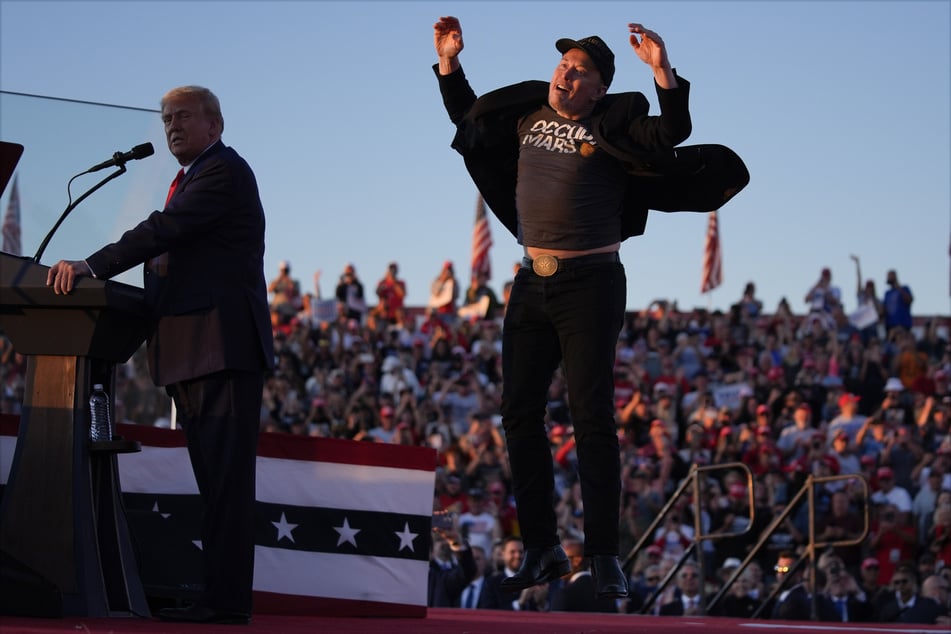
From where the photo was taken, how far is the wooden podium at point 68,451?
16.4ft

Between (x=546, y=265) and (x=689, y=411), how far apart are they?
39.3ft

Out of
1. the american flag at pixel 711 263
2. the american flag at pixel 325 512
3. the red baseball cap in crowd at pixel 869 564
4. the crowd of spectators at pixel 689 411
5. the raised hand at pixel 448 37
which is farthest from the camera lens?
the american flag at pixel 711 263

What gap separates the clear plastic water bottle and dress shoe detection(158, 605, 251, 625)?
65cm

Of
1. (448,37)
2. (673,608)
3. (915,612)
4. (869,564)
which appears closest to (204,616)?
(448,37)

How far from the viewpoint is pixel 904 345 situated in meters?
19.0

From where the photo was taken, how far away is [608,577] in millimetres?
5211

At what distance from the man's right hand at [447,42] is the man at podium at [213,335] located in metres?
0.85

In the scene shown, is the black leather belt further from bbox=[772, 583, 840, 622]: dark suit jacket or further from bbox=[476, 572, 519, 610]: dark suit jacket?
bbox=[772, 583, 840, 622]: dark suit jacket

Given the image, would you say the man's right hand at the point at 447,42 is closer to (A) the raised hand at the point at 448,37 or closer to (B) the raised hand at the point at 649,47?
(A) the raised hand at the point at 448,37

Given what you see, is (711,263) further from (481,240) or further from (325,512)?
(325,512)

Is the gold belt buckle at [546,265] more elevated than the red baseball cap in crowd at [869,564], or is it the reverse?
the gold belt buckle at [546,265]

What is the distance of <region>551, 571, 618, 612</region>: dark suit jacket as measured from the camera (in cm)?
1091

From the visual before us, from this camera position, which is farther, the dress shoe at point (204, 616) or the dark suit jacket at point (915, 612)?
the dark suit jacket at point (915, 612)

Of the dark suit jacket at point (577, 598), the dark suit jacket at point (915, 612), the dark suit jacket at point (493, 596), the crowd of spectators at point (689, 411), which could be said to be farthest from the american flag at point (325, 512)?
the dark suit jacket at point (915, 612)
